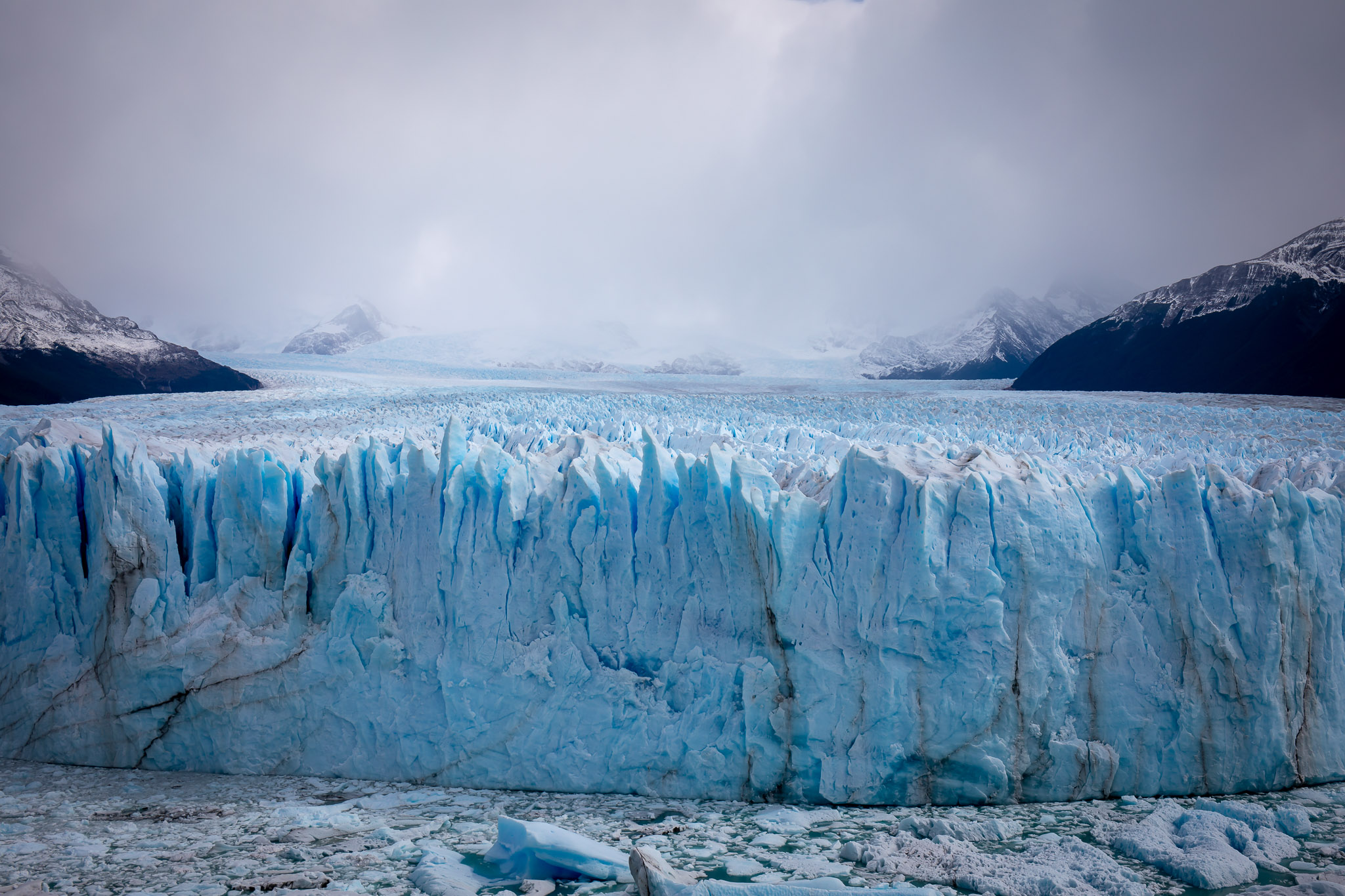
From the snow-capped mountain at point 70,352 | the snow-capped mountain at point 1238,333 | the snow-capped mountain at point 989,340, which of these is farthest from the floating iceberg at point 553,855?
the snow-capped mountain at point 989,340

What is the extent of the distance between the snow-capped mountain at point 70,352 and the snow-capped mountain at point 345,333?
1250 centimetres

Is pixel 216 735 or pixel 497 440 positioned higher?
pixel 497 440

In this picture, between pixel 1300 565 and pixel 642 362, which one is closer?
pixel 1300 565

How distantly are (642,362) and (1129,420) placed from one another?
1745 cm

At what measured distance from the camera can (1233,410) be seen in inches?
292

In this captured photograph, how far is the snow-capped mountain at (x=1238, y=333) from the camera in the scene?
9.34m

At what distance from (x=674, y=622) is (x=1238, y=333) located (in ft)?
37.7

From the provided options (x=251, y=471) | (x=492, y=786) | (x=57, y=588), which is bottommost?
(x=492, y=786)

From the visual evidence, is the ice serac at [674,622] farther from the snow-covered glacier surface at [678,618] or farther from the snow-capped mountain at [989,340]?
the snow-capped mountain at [989,340]

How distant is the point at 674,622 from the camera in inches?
147

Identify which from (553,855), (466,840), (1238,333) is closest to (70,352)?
(466,840)

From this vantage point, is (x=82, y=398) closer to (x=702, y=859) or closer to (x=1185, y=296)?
(x=702, y=859)

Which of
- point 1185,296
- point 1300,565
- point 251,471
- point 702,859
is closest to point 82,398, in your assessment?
point 251,471

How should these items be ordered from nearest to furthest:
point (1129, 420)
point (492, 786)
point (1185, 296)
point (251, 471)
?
point (492, 786)
point (251, 471)
point (1129, 420)
point (1185, 296)
